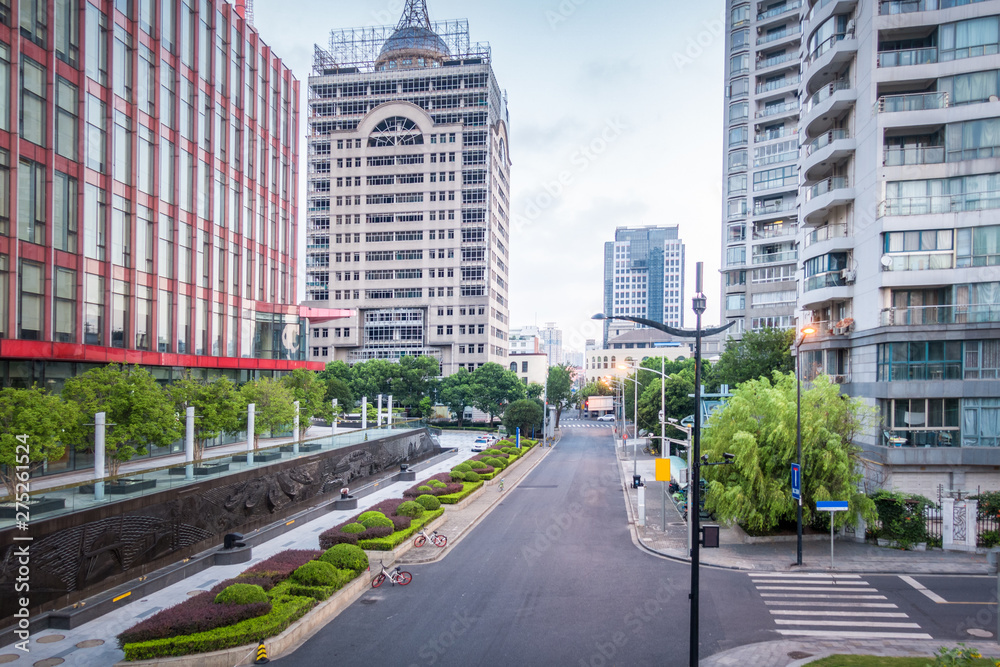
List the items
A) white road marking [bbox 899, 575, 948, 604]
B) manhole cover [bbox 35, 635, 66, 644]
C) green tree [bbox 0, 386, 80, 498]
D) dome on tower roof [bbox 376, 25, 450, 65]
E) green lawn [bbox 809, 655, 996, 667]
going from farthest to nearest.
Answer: dome on tower roof [bbox 376, 25, 450, 65] → white road marking [bbox 899, 575, 948, 604] → green tree [bbox 0, 386, 80, 498] → manhole cover [bbox 35, 635, 66, 644] → green lawn [bbox 809, 655, 996, 667]

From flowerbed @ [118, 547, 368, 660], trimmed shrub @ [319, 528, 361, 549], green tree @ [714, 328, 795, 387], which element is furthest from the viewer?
green tree @ [714, 328, 795, 387]

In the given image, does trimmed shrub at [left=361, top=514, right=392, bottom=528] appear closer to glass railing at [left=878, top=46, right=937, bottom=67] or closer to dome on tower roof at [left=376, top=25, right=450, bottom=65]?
glass railing at [left=878, top=46, right=937, bottom=67]

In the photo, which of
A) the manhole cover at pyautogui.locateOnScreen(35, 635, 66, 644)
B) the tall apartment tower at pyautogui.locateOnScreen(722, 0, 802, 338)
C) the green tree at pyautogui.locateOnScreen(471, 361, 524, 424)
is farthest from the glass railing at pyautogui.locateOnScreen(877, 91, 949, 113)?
the green tree at pyautogui.locateOnScreen(471, 361, 524, 424)

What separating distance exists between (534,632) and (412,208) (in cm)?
8825

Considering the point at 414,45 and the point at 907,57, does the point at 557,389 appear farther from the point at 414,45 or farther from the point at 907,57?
the point at 907,57

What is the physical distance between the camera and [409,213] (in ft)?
328

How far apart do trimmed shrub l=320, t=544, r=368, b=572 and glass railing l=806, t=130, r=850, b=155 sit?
101 ft

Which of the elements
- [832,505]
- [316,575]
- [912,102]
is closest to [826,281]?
[912,102]

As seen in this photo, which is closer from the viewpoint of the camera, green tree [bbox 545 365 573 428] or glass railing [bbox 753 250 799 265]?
glass railing [bbox 753 250 799 265]

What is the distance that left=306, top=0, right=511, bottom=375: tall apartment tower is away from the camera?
9894 cm

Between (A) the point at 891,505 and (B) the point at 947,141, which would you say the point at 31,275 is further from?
(B) the point at 947,141

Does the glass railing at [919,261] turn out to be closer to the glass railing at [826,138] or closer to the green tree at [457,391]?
the glass railing at [826,138]

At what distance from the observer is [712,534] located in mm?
16688

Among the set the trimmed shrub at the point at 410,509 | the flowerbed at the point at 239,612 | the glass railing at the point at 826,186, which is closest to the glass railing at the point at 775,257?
the glass railing at the point at 826,186
